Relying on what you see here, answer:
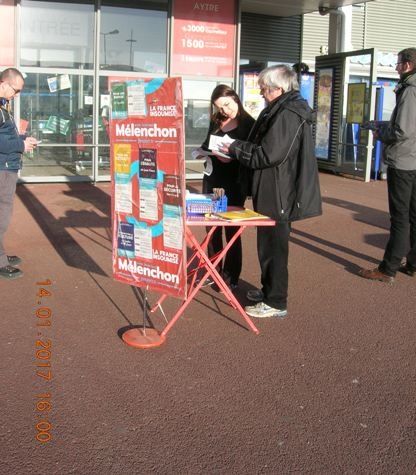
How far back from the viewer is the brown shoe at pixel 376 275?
6.07 meters

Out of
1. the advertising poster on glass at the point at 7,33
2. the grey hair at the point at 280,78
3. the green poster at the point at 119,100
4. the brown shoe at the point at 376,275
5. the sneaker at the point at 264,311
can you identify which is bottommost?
the sneaker at the point at 264,311

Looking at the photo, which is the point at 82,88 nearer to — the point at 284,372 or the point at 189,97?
the point at 189,97

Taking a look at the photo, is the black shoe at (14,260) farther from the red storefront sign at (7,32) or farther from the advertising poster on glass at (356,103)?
the advertising poster on glass at (356,103)

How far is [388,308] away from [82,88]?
27.4 feet

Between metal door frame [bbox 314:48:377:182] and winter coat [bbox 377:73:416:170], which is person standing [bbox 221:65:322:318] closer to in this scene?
winter coat [bbox 377:73:416:170]

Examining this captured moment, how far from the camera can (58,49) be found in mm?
11633

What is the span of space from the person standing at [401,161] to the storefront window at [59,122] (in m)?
7.27

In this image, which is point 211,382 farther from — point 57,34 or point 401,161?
point 57,34

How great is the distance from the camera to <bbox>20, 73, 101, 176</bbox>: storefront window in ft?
38.3

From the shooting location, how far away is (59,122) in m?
12.0

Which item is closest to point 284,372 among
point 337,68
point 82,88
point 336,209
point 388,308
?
point 388,308

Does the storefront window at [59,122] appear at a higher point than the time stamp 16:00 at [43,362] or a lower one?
higher

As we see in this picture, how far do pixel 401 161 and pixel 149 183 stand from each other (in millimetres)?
2735

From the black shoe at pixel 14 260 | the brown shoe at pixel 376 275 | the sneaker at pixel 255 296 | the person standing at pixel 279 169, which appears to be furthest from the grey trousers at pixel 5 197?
the brown shoe at pixel 376 275
